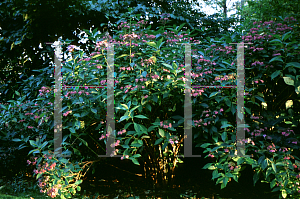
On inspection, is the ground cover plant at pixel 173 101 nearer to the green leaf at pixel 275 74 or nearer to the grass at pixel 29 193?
the green leaf at pixel 275 74

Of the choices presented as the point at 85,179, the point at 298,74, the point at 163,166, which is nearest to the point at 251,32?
the point at 298,74

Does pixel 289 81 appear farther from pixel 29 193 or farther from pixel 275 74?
pixel 29 193

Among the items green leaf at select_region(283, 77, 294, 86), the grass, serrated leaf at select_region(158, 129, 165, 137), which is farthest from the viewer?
the grass

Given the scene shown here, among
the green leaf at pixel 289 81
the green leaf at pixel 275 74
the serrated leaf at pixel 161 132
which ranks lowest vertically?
the serrated leaf at pixel 161 132

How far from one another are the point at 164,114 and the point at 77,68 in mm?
1129

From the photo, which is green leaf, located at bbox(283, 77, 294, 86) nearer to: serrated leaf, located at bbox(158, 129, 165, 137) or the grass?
serrated leaf, located at bbox(158, 129, 165, 137)

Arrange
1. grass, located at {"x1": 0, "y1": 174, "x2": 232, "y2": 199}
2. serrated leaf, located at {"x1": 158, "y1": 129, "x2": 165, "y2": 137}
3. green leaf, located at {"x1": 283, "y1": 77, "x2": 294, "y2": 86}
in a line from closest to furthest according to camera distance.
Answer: green leaf, located at {"x1": 283, "y1": 77, "x2": 294, "y2": 86} < serrated leaf, located at {"x1": 158, "y1": 129, "x2": 165, "y2": 137} < grass, located at {"x1": 0, "y1": 174, "x2": 232, "y2": 199}

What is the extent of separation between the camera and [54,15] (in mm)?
5641

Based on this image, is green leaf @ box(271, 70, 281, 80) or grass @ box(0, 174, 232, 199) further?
grass @ box(0, 174, 232, 199)

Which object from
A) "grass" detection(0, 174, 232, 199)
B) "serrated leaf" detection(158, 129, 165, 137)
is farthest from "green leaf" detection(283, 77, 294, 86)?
"grass" detection(0, 174, 232, 199)

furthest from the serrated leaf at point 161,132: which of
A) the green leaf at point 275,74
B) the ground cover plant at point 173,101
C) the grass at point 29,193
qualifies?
the green leaf at point 275,74

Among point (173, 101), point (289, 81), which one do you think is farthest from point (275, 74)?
point (173, 101)

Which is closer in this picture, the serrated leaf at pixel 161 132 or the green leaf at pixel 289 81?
the green leaf at pixel 289 81

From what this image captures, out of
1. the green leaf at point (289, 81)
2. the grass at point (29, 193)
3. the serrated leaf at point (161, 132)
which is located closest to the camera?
the green leaf at point (289, 81)
